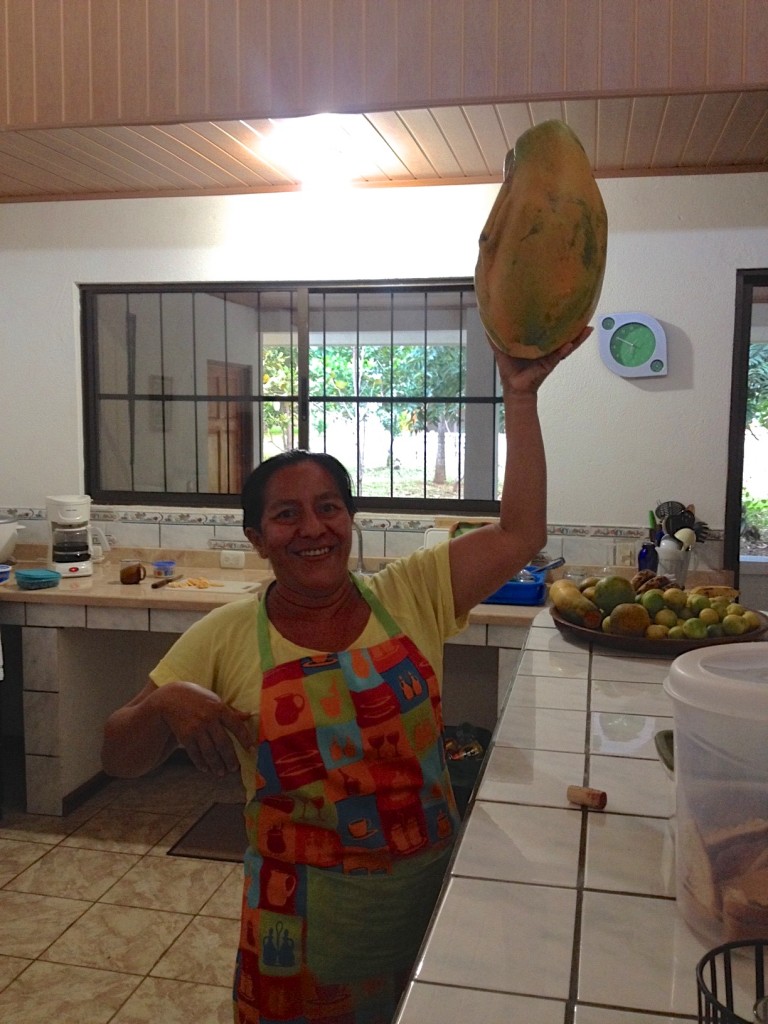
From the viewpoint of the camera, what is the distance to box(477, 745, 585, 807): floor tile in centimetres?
114

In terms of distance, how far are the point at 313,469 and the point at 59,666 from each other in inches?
96.7

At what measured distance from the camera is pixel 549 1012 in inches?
28.3

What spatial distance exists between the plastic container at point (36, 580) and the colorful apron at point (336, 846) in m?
2.52

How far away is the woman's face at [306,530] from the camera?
1.44m

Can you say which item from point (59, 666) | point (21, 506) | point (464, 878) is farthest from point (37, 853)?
point (464, 878)

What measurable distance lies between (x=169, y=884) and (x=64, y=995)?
62 centimetres

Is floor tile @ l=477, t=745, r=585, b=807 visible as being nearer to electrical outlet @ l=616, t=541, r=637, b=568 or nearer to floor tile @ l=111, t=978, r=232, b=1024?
floor tile @ l=111, t=978, r=232, b=1024

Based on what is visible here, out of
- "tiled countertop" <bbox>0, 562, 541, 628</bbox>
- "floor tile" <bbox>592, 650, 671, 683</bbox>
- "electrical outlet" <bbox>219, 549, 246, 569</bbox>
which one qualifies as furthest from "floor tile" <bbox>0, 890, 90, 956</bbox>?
"floor tile" <bbox>592, 650, 671, 683</bbox>

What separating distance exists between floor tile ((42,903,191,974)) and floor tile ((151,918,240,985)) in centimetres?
3

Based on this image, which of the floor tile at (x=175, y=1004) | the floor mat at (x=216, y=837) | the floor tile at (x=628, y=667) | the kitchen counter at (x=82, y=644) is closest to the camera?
the floor tile at (x=628, y=667)

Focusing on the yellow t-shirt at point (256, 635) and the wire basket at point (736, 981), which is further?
the yellow t-shirt at point (256, 635)

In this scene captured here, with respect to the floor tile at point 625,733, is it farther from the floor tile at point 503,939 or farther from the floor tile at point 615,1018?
the floor tile at point 615,1018

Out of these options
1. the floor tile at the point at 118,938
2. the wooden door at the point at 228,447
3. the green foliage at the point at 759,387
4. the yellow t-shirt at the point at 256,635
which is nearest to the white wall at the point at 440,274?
the wooden door at the point at 228,447

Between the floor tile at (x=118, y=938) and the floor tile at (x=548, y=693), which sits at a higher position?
the floor tile at (x=548, y=693)
